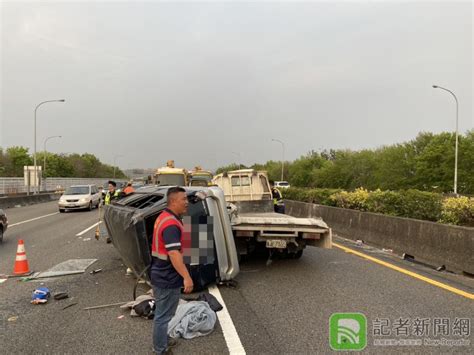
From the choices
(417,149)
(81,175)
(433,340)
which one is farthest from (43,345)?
(81,175)

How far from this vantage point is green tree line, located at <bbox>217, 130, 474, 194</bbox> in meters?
43.7

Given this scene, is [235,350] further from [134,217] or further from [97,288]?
[97,288]

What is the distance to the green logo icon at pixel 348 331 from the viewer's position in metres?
4.14

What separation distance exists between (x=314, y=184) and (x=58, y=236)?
58.4m

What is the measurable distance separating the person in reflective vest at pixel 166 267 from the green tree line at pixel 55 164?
8297 centimetres

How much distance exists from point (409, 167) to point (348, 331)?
164ft

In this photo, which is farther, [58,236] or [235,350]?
[58,236]

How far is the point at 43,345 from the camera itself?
418 cm

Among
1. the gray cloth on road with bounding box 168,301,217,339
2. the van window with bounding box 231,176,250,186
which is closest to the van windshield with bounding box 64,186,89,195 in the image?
the van window with bounding box 231,176,250,186

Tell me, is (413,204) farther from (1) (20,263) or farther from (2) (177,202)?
(1) (20,263)

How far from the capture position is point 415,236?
8.79 m

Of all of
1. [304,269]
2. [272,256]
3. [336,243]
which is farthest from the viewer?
[336,243]

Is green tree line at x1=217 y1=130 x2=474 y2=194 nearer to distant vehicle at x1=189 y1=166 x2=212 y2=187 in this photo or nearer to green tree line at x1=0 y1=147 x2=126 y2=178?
distant vehicle at x1=189 y1=166 x2=212 y2=187

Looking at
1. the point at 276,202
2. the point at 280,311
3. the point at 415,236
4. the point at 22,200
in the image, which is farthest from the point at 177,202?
the point at 22,200
